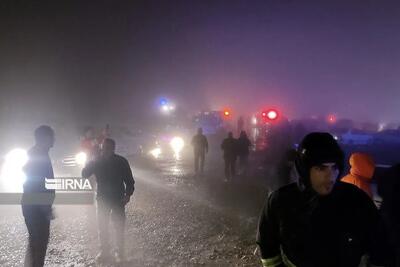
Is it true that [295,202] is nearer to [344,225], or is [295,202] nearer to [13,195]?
[344,225]

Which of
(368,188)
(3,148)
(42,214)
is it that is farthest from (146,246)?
(3,148)

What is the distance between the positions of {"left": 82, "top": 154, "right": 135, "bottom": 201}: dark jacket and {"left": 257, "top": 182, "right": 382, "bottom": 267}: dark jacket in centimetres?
423

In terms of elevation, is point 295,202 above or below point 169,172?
above

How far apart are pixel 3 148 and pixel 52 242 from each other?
13155 millimetres

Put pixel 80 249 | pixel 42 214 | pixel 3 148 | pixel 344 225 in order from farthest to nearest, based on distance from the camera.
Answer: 1. pixel 3 148
2. pixel 80 249
3. pixel 42 214
4. pixel 344 225

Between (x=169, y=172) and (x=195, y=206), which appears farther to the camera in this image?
(x=169, y=172)

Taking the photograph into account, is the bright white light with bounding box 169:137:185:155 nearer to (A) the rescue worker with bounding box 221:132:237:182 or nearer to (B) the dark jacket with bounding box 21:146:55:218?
(A) the rescue worker with bounding box 221:132:237:182

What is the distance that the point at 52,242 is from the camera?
7.30 meters

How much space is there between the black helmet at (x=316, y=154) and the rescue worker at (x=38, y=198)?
12.1 ft

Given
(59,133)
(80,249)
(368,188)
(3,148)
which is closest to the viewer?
(368,188)

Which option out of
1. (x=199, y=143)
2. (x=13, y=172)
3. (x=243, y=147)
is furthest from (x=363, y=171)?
(x=13, y=172)

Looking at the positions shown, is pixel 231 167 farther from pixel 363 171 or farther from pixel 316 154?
pixel 316 154

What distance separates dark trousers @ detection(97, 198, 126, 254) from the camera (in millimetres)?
6424

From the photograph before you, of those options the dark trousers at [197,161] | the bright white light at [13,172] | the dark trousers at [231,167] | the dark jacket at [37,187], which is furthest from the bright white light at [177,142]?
the dark jacket at [37,187]
